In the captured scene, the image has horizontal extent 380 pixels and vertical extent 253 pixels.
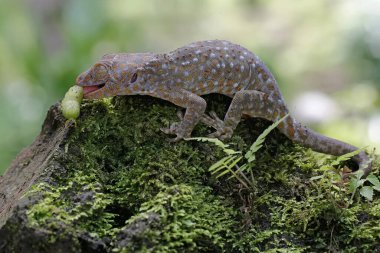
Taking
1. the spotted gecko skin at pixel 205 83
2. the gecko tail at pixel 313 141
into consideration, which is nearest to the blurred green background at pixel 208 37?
the gecko tail at pixel 313 141

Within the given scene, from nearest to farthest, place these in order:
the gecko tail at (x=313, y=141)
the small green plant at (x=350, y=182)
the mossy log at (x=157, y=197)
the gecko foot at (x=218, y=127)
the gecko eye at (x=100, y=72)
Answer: the mossy log at (x=157, y=197) < the small green plant at (x=350, y=182) < the gecko foot at (x=218, y=127) < the gecko eye at (x=100, y=72) < the gecko tail at (x=313, y=141)

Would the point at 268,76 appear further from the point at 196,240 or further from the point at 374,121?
the point at 374,121

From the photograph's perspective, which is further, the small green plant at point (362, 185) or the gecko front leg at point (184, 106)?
the gecko front leg at point (184, 106)

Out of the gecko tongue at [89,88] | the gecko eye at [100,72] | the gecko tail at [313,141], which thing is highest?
the gecko eye at [100,72]

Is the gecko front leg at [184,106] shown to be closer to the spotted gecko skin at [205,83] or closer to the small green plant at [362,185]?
the spotted gecko skin at [205,83]

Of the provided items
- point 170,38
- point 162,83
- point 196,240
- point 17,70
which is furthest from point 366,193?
point 170,38

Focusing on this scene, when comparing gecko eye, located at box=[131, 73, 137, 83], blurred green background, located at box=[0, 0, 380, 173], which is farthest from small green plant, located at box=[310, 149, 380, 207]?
blurred green background, located at box=[0, 0, 380, 173]

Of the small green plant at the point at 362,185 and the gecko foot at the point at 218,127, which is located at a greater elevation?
the gecko foot at the point at 218,127
